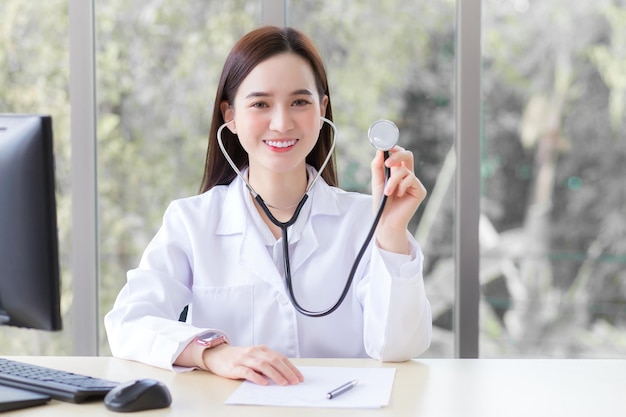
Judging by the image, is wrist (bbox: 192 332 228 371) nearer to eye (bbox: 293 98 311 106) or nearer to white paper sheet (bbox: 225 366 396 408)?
white paper sheet (bbox: 225 366 396 408)

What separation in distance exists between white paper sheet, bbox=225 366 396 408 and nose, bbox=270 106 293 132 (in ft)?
1.87

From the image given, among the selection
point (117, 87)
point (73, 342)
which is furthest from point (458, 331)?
point (117, 87)

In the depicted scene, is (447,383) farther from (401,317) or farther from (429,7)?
(429,7)

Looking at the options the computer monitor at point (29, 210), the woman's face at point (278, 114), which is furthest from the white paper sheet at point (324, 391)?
the woman's face at point (278, 114)

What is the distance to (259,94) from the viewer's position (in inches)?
71.9

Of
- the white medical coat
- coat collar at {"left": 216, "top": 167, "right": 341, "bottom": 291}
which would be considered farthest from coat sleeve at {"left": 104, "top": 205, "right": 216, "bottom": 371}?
coat collar at {"left": 216, "top": 167, "right": 341, "bottom": 291}

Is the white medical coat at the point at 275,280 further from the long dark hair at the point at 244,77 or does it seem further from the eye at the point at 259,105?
the eye at the point at 259,105

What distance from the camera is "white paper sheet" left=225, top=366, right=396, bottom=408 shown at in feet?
4.09

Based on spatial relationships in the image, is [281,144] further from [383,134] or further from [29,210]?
[29,210]

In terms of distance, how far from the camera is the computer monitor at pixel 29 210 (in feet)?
3.76

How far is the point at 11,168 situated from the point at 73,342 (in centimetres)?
138

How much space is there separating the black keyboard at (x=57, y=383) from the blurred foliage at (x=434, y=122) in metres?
1.21

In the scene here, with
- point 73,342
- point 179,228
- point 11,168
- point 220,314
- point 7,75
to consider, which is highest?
point 7,75

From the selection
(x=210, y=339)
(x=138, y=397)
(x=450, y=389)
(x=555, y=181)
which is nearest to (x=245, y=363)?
(x=210, y=339)
